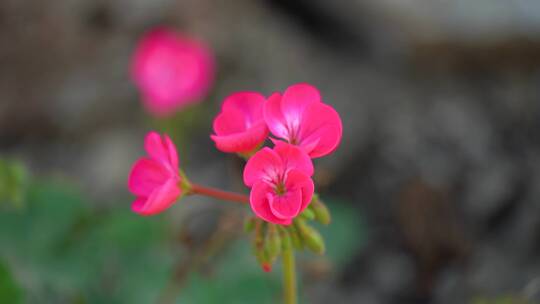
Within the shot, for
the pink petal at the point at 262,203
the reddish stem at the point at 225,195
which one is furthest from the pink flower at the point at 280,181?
the reddish stem at the point at 225,195

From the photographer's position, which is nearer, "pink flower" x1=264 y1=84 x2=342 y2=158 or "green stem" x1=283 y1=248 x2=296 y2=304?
"pink flower" x1=264 y1=84 x2=342 y2=158

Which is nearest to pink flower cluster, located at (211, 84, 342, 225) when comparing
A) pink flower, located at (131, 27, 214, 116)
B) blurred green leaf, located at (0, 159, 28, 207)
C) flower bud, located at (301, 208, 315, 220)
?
flower bud, located at (301, 208, 315, 220)

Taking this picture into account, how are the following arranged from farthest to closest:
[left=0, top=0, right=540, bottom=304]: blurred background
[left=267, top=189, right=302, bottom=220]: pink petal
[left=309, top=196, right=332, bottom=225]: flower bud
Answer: [left=0, top=0, right=540, bottom=304]: blurred background → [left=309, top=196, right=332, bottom=225]: flower bud → [left=267, top=189, right=302, bottom=220]: pink petal

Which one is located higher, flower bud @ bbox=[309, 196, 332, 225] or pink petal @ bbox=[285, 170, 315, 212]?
flower bud @ bbox=[309, 196, 332, 225]

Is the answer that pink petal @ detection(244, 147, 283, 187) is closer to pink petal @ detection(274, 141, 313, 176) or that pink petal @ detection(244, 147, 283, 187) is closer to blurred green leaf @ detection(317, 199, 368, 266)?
pink petal @ detection(274, 141, 313, 176)

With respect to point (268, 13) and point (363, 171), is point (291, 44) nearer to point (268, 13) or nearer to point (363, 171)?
point (268, 13)
